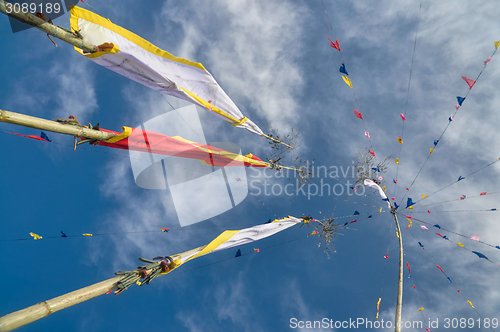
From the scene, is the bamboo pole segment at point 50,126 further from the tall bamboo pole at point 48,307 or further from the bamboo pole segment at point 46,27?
the tall bamboo pole at point 48,307

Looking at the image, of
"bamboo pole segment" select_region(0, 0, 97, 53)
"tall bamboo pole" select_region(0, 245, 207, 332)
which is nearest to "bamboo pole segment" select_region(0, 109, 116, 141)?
"bamboo pole segment" select_region(0, 0, 97, 53)

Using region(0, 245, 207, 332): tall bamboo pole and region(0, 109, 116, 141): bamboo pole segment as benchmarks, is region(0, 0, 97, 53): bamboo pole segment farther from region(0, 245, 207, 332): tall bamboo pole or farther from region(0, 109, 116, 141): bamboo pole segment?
region(0, 245, 207, 332): tall bamboo pole

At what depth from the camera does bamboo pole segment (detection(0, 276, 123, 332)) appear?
3.09m

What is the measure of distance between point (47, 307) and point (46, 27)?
17.8 ft

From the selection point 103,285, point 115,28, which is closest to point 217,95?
A: point 115,28

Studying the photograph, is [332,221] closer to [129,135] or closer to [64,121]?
[129,135]

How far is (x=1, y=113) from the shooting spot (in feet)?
14.4

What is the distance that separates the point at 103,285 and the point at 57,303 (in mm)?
927

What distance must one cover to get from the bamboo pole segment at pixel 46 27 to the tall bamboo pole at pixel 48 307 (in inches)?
204

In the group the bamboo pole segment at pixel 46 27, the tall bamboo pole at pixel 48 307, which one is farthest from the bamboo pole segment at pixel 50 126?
the tall bamboo pole at pixel 48 307

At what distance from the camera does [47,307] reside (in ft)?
11.7

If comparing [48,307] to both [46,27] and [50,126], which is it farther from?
[46,27]

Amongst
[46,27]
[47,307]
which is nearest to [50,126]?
[46,27]

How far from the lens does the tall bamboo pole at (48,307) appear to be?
10.1 feet
